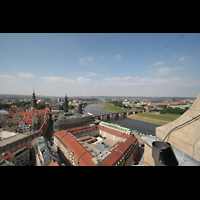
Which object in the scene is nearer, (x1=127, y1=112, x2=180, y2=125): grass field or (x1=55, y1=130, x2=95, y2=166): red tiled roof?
(x1=55, y1=130, x2=95, y2=166): red tiled roof

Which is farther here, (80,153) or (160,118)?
(160,118)

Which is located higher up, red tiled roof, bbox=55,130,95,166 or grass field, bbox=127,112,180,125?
red tiled roof, bbox=55,130,95,166

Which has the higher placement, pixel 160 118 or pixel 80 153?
pixel 80 153

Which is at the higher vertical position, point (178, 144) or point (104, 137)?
point (178, 144)

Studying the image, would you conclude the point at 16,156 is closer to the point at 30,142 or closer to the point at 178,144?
the point at 30,142

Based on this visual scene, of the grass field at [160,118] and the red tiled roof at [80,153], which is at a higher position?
the red tiled roof at [80,153]

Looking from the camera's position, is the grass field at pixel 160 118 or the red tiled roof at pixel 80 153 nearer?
the red tiled roof at pixel 80 153
